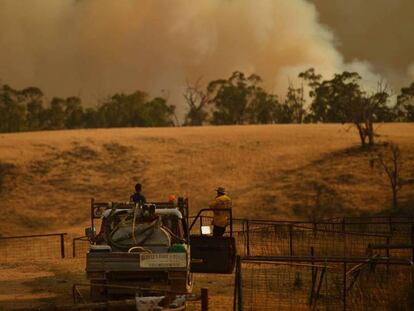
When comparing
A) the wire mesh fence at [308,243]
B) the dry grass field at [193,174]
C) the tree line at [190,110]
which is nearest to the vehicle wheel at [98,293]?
the wire mesh fence at [308,243]

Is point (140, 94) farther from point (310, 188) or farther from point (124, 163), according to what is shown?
point (310, 188)

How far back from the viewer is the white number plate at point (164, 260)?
41.4 feet

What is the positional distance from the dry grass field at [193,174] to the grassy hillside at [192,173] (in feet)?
0.19

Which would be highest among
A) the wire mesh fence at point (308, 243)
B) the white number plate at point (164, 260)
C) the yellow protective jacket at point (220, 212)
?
the yellow protective jacket at point (220, 212)

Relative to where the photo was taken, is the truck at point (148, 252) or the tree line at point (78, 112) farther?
the tree line at point (78, 112)

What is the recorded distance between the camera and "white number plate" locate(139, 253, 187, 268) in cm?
1262

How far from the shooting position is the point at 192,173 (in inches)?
1800

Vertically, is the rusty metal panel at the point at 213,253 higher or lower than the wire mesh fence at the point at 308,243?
higher

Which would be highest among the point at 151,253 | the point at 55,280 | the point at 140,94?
the point at 140,94

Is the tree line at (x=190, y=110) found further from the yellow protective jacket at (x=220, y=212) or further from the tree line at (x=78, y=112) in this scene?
the yellow protective jacket at (x=220, y=212)

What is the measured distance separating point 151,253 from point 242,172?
109 feet

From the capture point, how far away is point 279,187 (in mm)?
42156

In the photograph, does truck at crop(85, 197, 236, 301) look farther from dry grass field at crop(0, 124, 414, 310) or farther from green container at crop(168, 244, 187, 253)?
dry grass field at crop(0, 124, 414, 310)

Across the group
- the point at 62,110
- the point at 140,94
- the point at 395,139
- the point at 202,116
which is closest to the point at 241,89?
the point at 202,116
